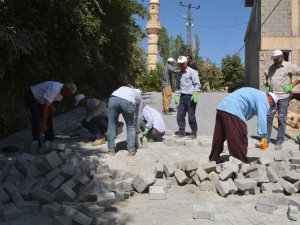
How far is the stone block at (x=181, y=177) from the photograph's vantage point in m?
5.54

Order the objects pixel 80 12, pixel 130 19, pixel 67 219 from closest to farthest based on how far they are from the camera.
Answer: pixel 67 219
pixel 80 12
pixel 130 19

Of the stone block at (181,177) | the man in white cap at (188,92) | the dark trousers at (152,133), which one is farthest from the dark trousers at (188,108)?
the stone block at (181,177)

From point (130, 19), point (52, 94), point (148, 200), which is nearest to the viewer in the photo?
point (148, 200)

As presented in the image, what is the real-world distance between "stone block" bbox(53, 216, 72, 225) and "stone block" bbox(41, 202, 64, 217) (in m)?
0.23

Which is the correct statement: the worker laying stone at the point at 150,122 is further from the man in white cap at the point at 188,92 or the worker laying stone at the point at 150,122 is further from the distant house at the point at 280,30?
the distant house at the point at 280,30

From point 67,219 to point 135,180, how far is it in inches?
53.6

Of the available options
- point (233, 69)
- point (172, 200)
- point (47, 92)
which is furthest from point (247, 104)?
point (233, 69)

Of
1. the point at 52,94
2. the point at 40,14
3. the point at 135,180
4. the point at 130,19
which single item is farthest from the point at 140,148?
the point at 130,19

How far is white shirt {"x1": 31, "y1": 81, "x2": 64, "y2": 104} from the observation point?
713cm

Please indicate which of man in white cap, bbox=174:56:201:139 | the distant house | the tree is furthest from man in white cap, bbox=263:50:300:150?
the tree

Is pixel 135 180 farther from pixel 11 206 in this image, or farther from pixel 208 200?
pixel 11 206

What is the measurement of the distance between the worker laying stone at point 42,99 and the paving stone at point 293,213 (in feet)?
13.7

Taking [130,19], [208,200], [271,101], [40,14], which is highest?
[130,19]

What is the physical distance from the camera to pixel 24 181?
5316 millimetres
